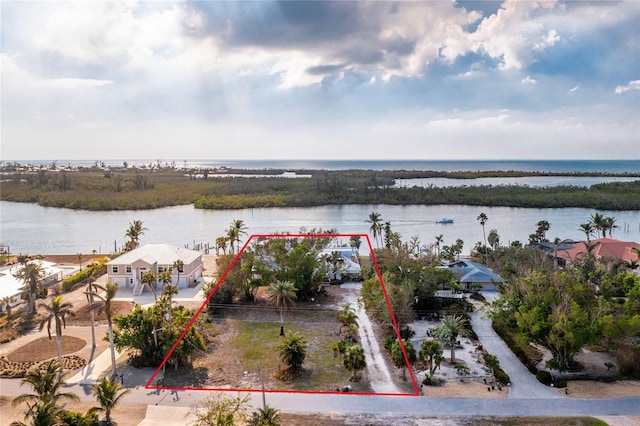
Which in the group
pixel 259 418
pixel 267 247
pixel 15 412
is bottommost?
pixel 15 412

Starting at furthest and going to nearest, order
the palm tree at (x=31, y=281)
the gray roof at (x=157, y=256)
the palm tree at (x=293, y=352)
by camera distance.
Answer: the gray roof at (x=157, y=256)
the palm tree at (x=31, y=281)
the palm tree at (x=293, y=352)

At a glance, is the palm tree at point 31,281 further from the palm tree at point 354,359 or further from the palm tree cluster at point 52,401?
the palm tree at point 354,359

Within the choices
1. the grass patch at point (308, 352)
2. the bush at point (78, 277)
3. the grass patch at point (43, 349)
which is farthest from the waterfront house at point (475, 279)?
the bush at point (78, 277)

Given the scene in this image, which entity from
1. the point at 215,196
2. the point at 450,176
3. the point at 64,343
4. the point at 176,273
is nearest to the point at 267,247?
the point at 176,273

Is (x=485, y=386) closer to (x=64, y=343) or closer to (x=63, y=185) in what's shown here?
(x=64, y=343)

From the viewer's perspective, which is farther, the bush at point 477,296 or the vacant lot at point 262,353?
the bush at point 477,296

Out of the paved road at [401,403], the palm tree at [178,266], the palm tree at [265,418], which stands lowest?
the paved road at [401,403]

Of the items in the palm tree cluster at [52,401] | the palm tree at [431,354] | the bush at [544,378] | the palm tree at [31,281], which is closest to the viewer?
the palm tree cluster at [52,401]

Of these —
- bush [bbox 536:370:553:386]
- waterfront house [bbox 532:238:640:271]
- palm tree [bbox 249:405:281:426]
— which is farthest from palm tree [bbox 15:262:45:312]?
waterfront house [bbox 532:238:640:271]
